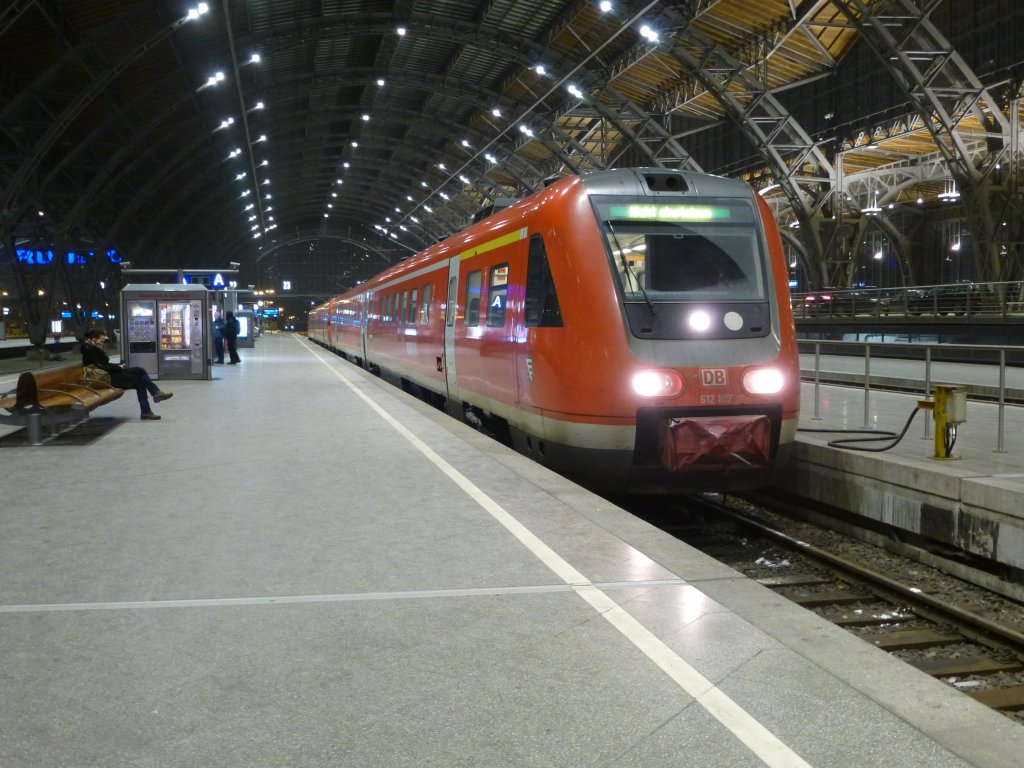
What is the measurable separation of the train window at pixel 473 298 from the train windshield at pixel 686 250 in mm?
3355

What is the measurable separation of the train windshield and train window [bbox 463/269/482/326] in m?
3.36

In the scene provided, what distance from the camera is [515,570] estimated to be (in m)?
5.08

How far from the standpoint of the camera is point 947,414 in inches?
312

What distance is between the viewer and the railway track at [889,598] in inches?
211

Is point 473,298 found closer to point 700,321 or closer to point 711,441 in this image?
point 700,321

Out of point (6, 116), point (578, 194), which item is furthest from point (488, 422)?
point (6, 116)

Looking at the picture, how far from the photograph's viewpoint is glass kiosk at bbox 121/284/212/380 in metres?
19.2

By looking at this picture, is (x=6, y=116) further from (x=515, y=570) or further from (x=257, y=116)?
(x=515, y=570)

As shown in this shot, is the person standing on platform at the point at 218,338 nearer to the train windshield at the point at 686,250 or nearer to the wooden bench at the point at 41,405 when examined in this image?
the wooden bench at the point at 41,405

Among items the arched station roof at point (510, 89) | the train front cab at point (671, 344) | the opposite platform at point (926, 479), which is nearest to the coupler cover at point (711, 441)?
the train front cab at point (671, 344)

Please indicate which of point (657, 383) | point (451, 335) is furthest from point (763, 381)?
point (451, 335)

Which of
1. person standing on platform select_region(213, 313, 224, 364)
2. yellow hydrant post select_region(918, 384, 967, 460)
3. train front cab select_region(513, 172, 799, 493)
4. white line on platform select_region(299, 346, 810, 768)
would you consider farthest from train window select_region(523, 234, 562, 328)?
person standing on platform select_region(213, 313, 224, 364)

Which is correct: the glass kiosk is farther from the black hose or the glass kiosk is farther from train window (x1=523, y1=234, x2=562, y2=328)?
the black hose

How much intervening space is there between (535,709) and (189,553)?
2.82 metres
